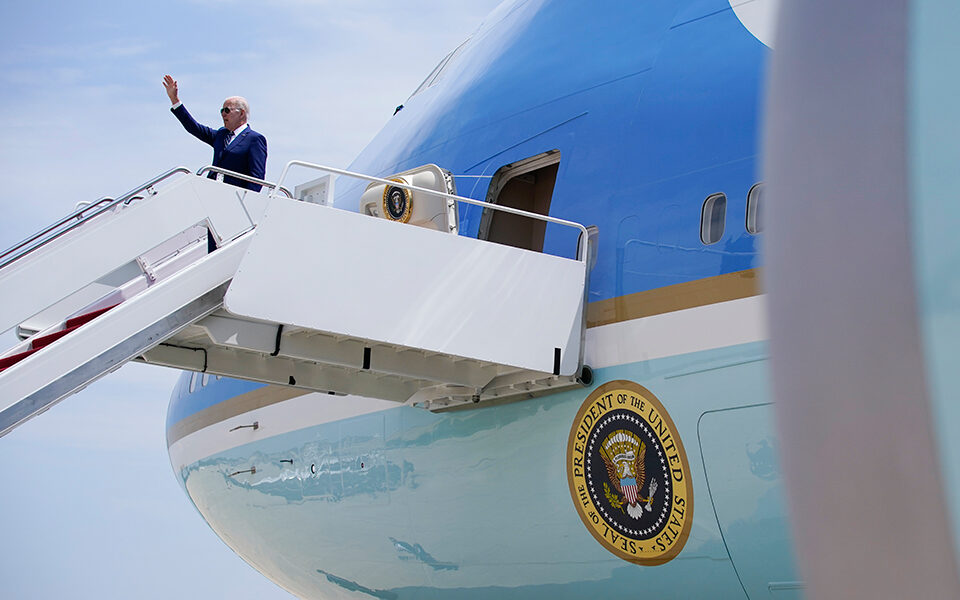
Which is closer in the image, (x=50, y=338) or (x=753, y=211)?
(x=753, y=211)

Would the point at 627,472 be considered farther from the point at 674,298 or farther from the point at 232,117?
the point at 232,117

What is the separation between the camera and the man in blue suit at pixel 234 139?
8.00 meters

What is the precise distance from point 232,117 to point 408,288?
3115mm

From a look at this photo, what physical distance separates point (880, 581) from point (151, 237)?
6.11m

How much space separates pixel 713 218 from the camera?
570 cm

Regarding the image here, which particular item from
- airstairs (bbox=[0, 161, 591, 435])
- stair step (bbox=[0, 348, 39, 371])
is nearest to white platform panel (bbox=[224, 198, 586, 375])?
airstairs (bbox=[0, 161, 591, 435])

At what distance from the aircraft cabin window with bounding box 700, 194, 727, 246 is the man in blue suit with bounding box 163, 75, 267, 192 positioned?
3.86m

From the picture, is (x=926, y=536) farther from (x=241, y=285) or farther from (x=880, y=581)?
(x=241, y=285)

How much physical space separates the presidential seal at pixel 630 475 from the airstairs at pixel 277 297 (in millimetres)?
352

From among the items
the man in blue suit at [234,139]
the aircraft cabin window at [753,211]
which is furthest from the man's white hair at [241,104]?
the aircraft cabin window at [753,211]

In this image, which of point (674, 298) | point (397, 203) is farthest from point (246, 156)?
point (674, 298)

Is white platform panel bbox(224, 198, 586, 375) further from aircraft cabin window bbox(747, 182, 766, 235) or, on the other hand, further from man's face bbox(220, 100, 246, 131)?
man's face bbox(220, 100, 246, 131)

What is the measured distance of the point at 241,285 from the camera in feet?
18.7

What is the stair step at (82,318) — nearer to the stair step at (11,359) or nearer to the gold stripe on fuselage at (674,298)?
the stair step at (11,359)
